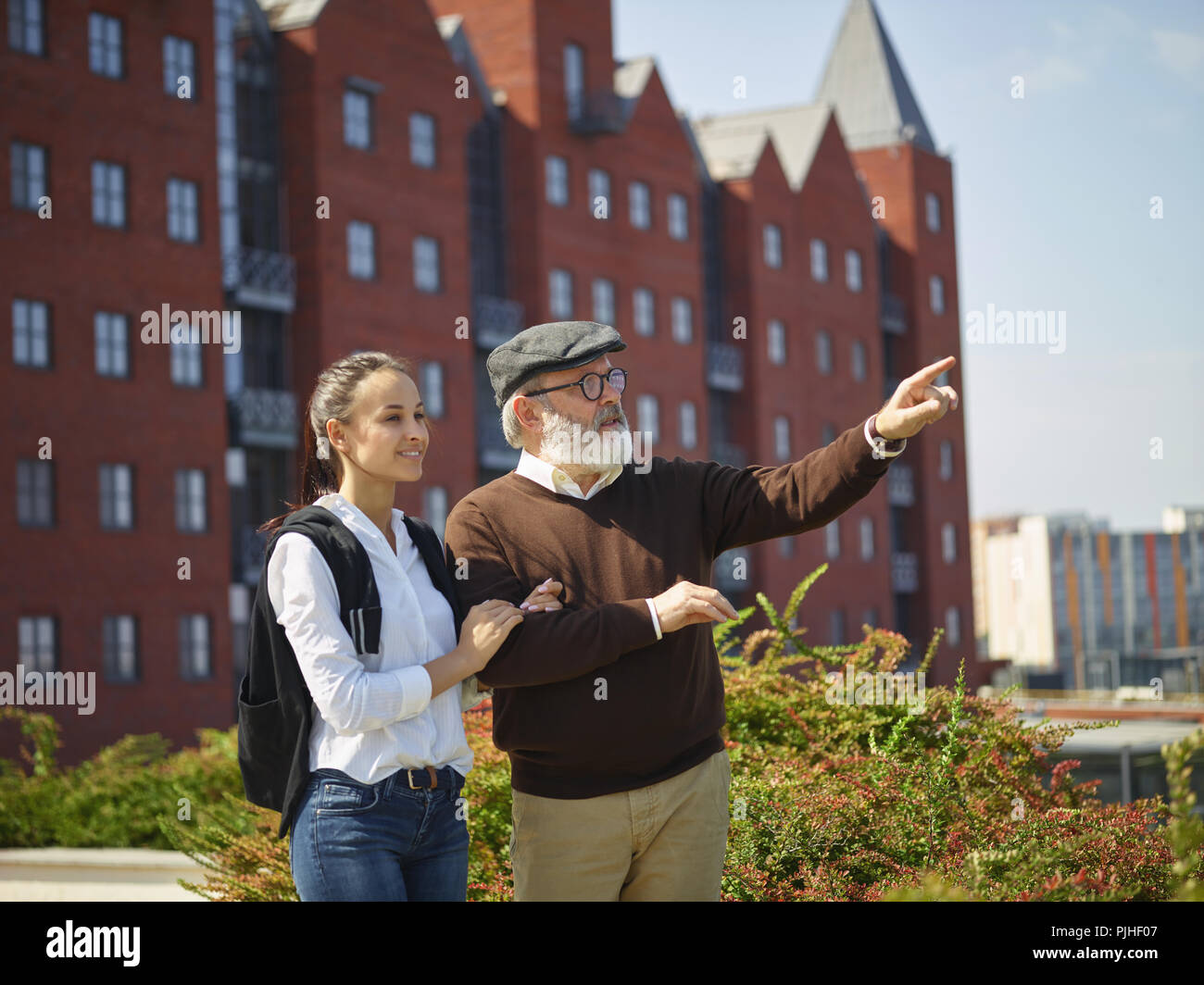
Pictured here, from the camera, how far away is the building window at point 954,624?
5423 cm

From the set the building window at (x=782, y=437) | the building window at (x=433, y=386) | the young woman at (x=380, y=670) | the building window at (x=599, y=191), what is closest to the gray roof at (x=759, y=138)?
the building window at (x=599, y=191)

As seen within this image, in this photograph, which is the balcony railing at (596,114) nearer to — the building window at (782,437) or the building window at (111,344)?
the building window at (782,437)

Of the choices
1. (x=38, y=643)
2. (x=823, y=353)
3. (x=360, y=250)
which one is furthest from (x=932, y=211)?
(x=38, y=643)

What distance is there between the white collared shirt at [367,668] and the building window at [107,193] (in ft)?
88.7

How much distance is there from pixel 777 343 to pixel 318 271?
19.0m

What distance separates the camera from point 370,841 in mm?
3646

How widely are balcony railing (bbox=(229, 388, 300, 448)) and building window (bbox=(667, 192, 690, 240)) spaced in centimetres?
1467

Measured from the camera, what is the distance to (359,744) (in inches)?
146

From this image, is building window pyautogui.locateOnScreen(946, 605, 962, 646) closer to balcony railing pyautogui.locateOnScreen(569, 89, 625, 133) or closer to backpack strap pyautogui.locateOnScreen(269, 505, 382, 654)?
balcony railing pyautogui.locateOnScreen(569, 89, 625, 133)

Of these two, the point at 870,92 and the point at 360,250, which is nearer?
the point at 360,250

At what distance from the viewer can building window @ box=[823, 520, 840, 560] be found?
48719mm

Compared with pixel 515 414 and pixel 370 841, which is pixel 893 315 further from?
pixel 370 841

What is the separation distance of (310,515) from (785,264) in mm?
45463
